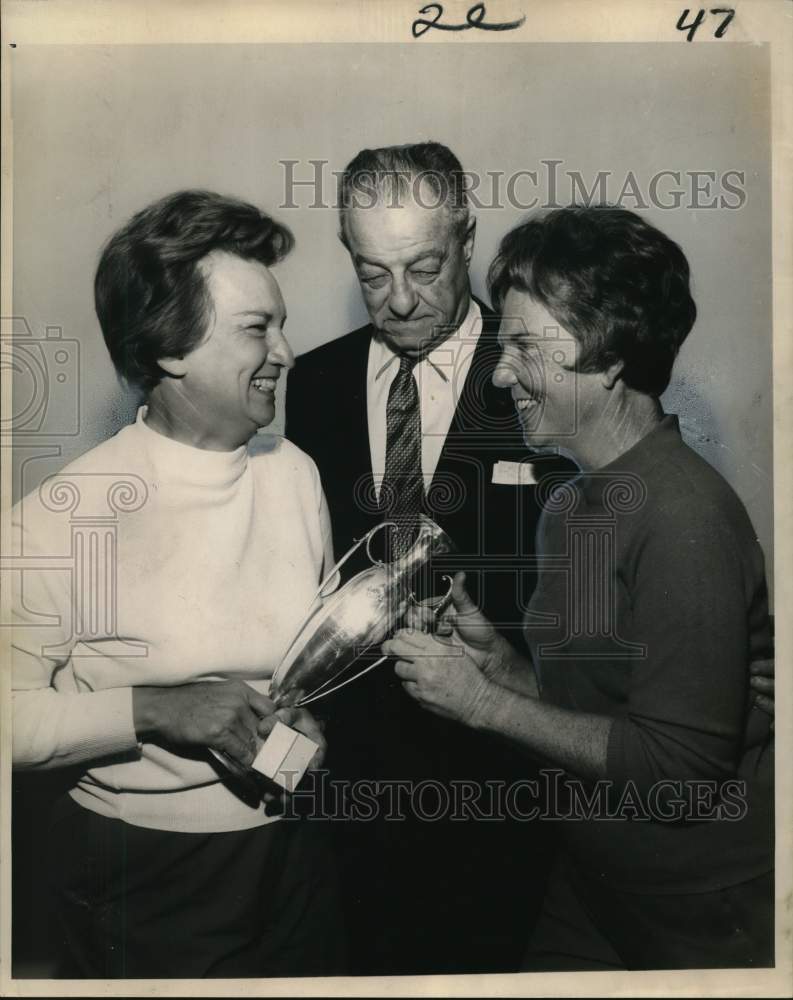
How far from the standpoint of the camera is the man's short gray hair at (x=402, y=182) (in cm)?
311

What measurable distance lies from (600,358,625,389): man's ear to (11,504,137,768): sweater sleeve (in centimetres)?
158

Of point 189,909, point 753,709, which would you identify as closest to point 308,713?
point 189,909

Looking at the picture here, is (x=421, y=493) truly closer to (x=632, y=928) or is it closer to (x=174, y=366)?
(x=174, y=366)

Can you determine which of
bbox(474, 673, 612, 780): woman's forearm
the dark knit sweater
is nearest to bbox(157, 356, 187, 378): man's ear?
the dark knit sweater

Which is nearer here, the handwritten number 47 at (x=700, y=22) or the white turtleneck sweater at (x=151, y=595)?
the white turtleneck sweater at (x=151, y=595)

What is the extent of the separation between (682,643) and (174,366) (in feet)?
5.22

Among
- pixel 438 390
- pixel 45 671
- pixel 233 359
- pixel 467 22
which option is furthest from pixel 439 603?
pixel 467 22

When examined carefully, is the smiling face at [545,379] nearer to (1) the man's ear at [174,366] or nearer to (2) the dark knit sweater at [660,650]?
(2) the dark knit sweater at [660,650]

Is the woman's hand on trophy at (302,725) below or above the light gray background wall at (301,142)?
below

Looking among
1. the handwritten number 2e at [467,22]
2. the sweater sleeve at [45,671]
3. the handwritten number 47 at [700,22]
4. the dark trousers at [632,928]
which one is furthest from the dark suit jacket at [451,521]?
the handwritten number 47 at [700,22]

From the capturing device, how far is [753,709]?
3156 millimetres

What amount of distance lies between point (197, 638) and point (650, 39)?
2.14m

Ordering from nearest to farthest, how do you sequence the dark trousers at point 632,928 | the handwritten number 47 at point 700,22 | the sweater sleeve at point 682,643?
the sweater sleeve at point 682,643 < the dark trousers at point 632,928 < the handwritten number 47 at point 700,22

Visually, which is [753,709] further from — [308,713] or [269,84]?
[269,84]
